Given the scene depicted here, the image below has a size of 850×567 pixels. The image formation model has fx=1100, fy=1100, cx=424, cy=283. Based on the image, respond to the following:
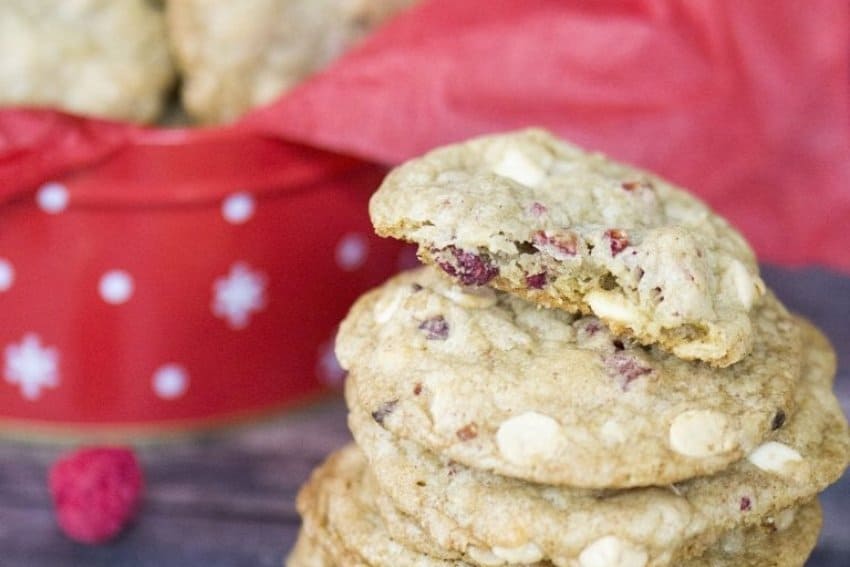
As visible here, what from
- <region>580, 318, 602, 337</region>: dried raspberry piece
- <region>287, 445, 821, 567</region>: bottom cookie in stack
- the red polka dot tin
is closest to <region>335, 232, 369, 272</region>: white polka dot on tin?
the red polka dot tin

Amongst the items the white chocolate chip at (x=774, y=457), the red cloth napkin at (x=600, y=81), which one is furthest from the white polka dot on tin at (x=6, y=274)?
the white chocolate chip at (x=774, y=457)

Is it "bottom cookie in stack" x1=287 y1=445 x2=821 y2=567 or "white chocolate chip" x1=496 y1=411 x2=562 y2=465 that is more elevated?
"white chocolate chip" x1=496 y1=411 x2=562 y2=465

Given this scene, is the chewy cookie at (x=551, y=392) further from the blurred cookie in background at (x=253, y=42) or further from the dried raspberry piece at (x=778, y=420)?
the blurred cookie in background at (x=253, y=42)

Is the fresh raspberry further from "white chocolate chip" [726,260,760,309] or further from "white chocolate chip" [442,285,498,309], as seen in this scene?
"white chocolate chip" [726,260,760,309]

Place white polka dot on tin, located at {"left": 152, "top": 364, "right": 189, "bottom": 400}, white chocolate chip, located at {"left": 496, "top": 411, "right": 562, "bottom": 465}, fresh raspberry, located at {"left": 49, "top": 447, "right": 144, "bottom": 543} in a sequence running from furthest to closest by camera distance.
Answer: white polka dot on tin, located at {"left": 152, "top": 364, "right": 189, "bottom": 400} < fresh raspberry, located at {"left": 49, "top": 447, "right": 144, "bottom": 543} < white chocolate chip, located at {"left": 496, "top": 411, "right": 562, "bottom": 465}

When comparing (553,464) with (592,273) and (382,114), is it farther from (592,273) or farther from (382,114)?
(382,114)

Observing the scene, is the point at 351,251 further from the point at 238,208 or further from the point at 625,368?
the point at 625,368
